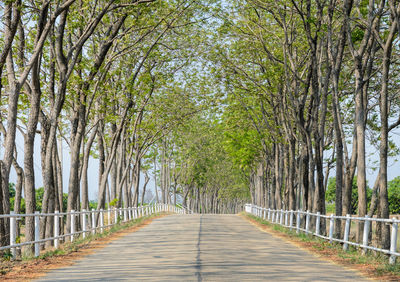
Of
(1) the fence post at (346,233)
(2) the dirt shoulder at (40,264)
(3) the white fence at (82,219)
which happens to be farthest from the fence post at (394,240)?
(3) the white fence at (82,219)

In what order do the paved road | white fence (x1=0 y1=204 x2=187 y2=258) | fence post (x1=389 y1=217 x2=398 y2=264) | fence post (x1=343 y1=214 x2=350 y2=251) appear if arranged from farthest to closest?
1. fence post (x1=343 y1=214 x2=350 y2=251)
2. white fence (x1=0 y1=204 x2=187 y2=258)
3. fence post (x1=389 y1=217 x2=398 y2=264)
4. the paved road

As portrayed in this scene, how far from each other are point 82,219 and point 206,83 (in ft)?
64.3

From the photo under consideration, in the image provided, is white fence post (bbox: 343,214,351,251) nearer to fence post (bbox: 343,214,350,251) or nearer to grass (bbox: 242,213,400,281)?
fence post (bbox: 343,214,350,251)

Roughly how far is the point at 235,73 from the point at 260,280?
79.8 ft

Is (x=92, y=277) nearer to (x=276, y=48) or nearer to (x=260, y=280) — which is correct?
(x=260, y=280)

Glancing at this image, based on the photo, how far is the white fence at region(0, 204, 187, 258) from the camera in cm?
1287

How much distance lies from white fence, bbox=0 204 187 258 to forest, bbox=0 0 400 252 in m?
1.05

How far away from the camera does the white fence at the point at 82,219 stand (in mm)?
12866

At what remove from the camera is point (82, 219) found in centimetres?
2112

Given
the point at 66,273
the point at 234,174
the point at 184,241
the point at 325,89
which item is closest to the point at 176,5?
the point at 325,89

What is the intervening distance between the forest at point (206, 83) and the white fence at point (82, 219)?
1053 mm

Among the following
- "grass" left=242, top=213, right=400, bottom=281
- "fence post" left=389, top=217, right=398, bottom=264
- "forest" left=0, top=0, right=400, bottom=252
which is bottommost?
"grass" left=242, top=213, right=400, bottom=281

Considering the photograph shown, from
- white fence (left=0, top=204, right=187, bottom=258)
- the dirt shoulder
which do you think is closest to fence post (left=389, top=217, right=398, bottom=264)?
the dirt shoulder

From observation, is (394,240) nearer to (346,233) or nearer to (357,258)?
(357,258)
